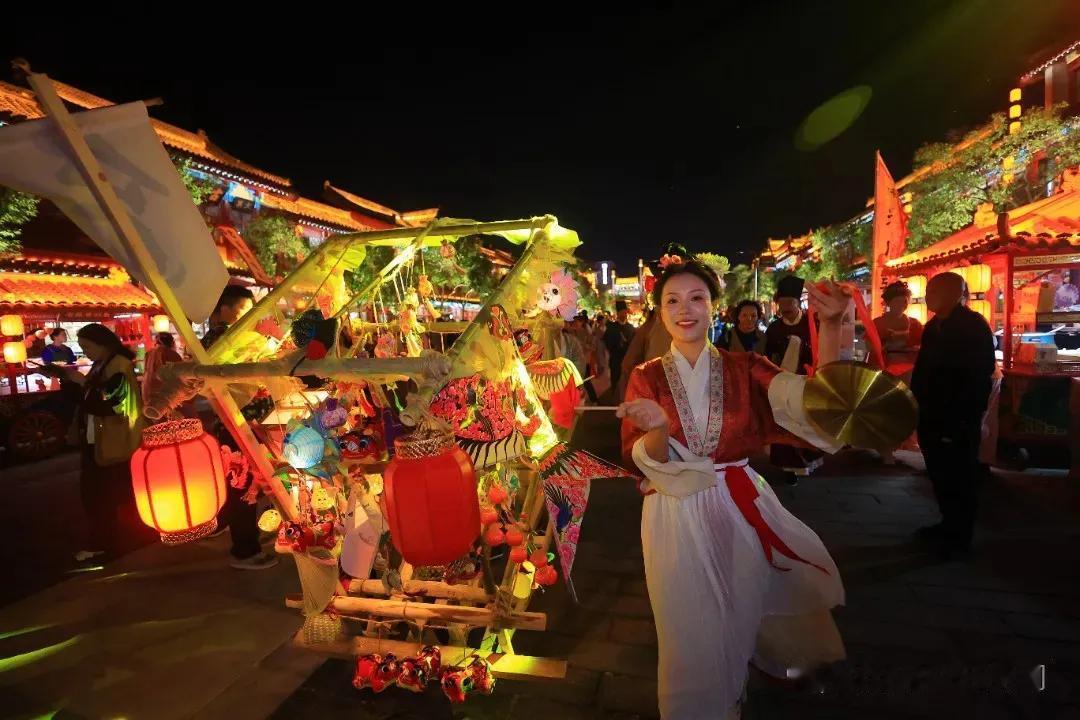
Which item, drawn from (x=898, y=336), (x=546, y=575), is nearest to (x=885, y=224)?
(x=898, y=336)

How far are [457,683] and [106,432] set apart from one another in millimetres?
3932

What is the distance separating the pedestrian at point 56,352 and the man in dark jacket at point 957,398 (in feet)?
41.1

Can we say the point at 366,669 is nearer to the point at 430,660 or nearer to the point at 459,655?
the point at 430,660

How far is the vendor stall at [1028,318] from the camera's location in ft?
19.1

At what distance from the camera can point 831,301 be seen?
2.15 meters

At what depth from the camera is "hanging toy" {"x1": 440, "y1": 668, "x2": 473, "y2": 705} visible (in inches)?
100

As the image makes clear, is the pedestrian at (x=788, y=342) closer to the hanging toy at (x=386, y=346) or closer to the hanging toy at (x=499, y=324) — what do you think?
the hanging toy at (x=499, y=324)

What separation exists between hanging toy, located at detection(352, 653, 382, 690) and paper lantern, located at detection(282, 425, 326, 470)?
1075 millimetres

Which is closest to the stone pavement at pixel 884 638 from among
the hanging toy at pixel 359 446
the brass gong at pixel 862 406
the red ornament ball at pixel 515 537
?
the red ornament ball at pixel 515 537

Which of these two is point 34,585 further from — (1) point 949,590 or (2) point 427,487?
(1) point 949,590

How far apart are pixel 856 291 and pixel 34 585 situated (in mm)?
6147

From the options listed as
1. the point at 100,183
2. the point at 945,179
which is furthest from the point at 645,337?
the point at 945,179

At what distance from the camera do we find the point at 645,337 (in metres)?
4.86

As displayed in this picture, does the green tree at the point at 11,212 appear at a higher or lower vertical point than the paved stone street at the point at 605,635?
higher
